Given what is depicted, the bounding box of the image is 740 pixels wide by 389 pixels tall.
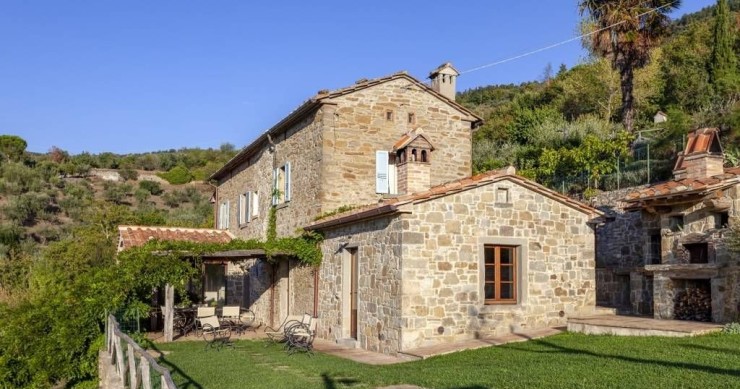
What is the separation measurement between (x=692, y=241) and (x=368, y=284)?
6227 millimetres

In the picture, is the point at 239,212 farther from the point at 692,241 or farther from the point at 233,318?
the point at 692,241

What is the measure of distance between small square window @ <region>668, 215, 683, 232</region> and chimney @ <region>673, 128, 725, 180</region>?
0.85 metres

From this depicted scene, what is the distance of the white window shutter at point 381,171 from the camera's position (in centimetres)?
1677

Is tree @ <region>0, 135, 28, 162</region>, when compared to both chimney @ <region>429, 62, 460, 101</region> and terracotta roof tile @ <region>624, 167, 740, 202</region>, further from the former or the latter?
terracotta roof tile @ <region>624, 167, 740, 202</region>

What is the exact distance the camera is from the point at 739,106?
2302cm

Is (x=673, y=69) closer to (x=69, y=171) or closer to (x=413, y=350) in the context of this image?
(x=413, y=350)

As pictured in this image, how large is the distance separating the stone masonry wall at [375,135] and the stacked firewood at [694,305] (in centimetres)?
682

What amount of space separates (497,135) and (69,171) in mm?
34015

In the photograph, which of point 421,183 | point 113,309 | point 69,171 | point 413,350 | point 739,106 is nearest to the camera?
point 413,350

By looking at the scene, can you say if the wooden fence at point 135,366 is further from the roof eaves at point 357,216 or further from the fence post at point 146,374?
the roof eaves at point 357,216

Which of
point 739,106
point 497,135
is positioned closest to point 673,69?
point 497,135

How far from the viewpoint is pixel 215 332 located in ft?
51.1

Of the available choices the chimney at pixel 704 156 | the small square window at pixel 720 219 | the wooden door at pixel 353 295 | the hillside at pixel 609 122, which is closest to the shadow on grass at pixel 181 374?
the wooden door at pixel 353 295

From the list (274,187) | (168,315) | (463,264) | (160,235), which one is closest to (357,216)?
(463,264)
